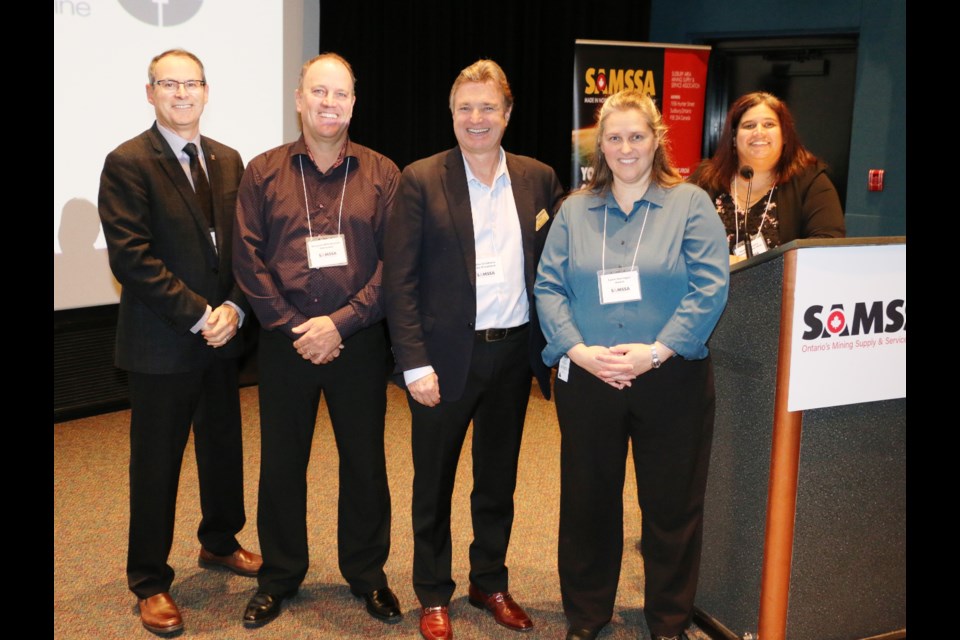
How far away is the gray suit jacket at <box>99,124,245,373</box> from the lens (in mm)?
2473

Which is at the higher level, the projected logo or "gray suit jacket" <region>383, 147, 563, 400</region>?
the projected logo

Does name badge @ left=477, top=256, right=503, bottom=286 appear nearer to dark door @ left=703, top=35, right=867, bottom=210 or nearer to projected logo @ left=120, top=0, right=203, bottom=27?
projected logo @ left=120, top=0, right=203, bottom=27

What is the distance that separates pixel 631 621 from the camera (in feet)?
8.94

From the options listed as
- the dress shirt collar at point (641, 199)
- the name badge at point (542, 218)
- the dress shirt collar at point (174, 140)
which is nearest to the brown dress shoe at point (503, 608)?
the name badge at point (542, 218)

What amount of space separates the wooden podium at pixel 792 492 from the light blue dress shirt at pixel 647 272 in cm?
16

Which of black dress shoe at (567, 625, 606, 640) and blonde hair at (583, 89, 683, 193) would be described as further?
black dress shoe at (567, 625, 606, 640)

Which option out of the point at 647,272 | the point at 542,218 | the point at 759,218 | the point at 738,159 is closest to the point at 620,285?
the point at 647,272

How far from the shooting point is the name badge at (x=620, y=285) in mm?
2229

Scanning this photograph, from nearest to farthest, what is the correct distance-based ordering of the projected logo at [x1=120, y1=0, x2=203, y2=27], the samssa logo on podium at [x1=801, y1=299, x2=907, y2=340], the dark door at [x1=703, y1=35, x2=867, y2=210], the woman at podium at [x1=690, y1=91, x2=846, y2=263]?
the samssa logo on podium at [x1=801, y1=299, x2=907, y2=340] < the woman at podium at [x1=690, y1=91, x2=846, y2=263] < the projected logo at [x1=120, y1=0, x2=203, y2=27] < the dark door at [x1=703, y1=35, x2=867, y2=210]

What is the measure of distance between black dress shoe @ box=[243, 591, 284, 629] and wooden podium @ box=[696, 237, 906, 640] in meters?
1.41

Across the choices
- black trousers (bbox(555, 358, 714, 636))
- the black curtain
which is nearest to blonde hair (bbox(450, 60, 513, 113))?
black trousers (bbox(555, 358, 714, 636))

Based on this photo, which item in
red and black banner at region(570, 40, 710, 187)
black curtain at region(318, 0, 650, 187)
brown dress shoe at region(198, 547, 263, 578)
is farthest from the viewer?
red and black banner at region(570, 40, 710, 187)

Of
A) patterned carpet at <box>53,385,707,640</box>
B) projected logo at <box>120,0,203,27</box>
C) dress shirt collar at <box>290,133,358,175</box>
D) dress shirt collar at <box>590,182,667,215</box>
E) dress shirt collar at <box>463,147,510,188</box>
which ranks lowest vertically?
patterned carpet at <box>53,385,707,640</box>

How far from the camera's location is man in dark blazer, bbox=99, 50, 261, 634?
2.48 m
